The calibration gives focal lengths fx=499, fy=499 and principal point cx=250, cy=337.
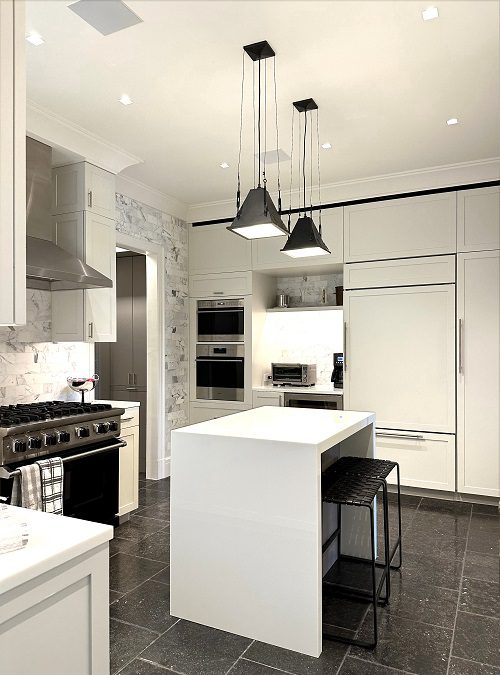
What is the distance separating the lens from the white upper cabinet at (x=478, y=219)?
13.8ft

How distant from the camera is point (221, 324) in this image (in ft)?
17.7

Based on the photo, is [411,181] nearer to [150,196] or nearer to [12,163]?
[150,196]

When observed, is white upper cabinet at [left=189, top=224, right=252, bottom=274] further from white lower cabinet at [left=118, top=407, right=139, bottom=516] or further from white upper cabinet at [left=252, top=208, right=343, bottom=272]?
white lower cabinet at [left=118, top=407, right=139, bottom=516]

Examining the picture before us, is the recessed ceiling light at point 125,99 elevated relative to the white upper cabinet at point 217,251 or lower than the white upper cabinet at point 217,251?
elevated

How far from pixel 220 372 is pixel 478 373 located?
2.54 m

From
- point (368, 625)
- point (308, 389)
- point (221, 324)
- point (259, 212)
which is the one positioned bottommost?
point (368, 625)

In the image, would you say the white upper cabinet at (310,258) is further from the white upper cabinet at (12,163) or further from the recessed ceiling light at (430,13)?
the white upper cabinet at (12,163)

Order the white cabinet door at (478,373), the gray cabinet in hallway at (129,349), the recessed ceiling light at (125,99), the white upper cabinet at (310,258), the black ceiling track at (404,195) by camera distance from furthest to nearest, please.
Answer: the gray cabinet in hallway at (129,349) < the white upper cabinet at (310,258) < the black ceiling track at (404,195) < the white cabinet door at (478,373) < the recessed ceiling light at (125,99)

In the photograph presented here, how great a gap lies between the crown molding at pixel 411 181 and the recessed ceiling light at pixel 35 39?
9.50 ft

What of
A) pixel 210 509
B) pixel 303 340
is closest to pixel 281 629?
pixel 210 509

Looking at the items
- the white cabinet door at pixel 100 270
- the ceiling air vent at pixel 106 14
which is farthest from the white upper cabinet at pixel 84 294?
the ceiling air vent at pixel 106 14

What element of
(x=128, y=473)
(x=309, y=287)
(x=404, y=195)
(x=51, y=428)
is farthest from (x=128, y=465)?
(x=404, y=195)

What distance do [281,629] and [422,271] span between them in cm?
324

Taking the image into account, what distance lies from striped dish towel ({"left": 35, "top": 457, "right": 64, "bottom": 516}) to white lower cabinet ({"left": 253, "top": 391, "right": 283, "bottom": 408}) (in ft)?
8.14
